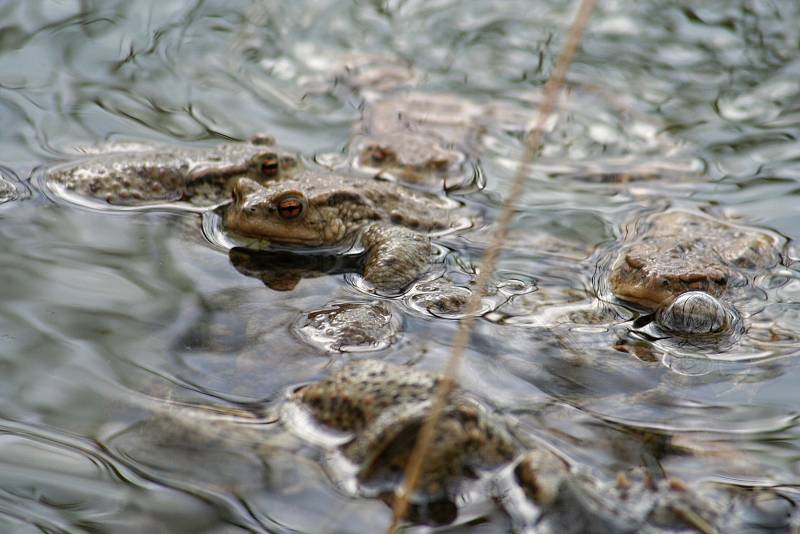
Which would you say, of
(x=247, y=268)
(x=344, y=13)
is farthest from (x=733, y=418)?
(x=344, y=13)

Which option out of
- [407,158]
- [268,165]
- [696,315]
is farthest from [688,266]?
[268,165]

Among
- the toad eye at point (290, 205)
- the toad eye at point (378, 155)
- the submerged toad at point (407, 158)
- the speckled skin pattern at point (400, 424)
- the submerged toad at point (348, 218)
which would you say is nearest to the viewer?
the speckled skin pattern at point (400, 424)

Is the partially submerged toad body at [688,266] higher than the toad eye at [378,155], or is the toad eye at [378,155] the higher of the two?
the partially submerged toad body at [688,266]

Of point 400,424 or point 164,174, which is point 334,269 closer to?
point 164,174

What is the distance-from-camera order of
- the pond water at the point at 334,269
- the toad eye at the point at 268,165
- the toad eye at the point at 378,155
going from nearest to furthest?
the pond water at the point at 334,269 < the toad eye at the point at 268,165 < the toad eye at the point at 378,155

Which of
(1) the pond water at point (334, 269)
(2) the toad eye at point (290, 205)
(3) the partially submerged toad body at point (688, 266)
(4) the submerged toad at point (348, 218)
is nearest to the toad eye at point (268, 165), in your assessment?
(4) the submerged toad at point (348, 218)

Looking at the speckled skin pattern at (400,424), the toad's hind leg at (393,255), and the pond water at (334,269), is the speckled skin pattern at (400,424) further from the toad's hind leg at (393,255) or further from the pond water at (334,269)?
the toad's hind leg at (393,255)

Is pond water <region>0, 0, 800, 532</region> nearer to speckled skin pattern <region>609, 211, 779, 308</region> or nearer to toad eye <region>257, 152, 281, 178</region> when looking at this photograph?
speckled skin pattern <region>609, 211, 779, 308</region>

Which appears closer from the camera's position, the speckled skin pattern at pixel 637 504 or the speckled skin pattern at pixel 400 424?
the speckled skin pattern at pixel 637 504
